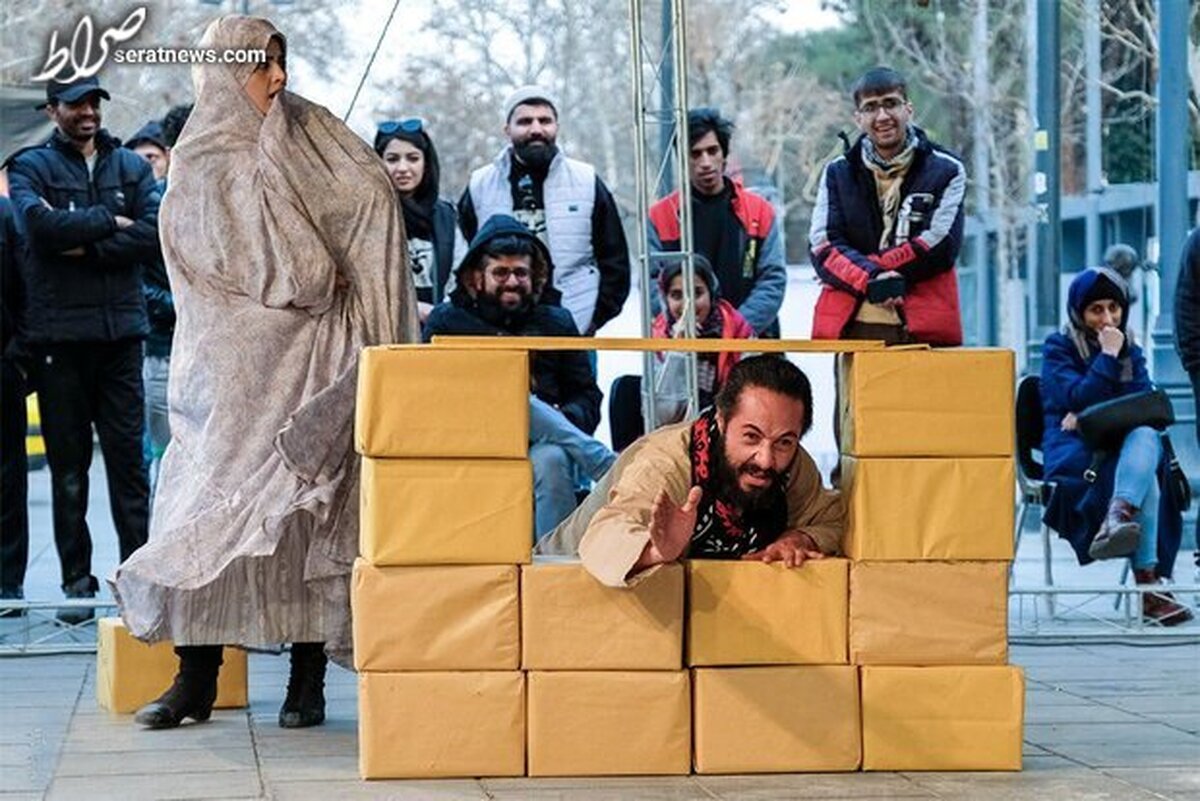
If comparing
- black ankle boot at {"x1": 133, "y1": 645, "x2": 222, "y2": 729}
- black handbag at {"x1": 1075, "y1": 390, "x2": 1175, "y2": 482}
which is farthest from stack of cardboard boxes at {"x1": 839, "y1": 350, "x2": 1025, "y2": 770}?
black handbag at {"x1": 1075, "y1": 390, "x2": 1175, "y2": 482}

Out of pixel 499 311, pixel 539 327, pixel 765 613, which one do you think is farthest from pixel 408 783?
pixel 539 327

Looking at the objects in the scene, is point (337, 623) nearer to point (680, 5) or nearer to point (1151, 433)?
point (680, 5)

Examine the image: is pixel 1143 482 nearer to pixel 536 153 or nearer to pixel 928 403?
pixel 536 153

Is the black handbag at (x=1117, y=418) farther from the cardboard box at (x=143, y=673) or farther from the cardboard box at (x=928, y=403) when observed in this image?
the cardboard box at (x=143, y=673)

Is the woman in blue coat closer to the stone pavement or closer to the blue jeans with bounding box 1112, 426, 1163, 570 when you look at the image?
the blue jeans with bounding box 1112, 426, 1163, 570

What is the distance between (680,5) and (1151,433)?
124 inches

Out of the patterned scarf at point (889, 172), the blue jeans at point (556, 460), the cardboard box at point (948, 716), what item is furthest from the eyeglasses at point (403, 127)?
the cardboard box at point (948, 716)

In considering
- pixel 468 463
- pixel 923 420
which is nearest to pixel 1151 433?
pixel 923 420

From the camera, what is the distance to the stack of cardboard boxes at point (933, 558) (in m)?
7.01

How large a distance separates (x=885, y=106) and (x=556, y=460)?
1936 mm

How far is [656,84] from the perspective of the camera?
34.7 ft

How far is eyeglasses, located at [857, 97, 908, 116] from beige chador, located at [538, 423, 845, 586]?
3.23 m

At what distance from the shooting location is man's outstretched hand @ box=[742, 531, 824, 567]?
696 centimetres

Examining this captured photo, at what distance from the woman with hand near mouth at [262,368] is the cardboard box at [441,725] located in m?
0.90
